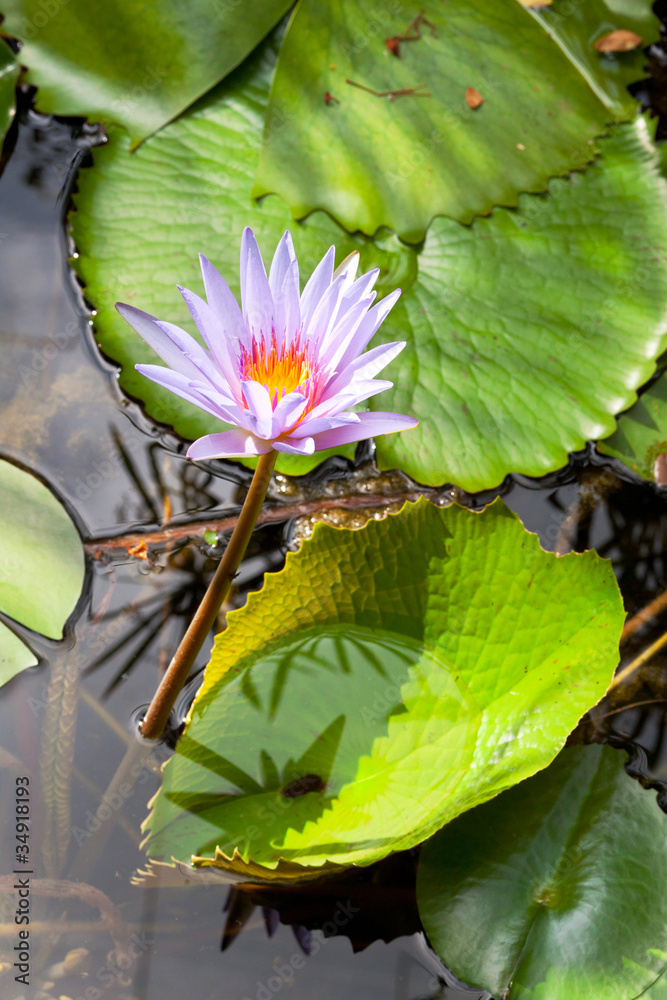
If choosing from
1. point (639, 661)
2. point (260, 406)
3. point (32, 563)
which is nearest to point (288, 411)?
point (260, 406)

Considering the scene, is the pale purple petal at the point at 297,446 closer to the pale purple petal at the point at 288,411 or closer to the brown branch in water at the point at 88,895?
the pale purple petal at the point at 288,411

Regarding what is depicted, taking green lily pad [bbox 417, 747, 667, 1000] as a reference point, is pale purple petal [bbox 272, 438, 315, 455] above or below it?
above

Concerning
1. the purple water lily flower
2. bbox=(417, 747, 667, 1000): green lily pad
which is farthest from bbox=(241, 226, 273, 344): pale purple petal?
bbox=(417, 747, 667, 1000): green lily pad

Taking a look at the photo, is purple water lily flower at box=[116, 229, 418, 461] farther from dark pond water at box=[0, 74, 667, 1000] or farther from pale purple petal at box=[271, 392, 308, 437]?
dark pond water at box=[0, 74, 667, 1000]

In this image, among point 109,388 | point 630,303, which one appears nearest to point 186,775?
point 109,388

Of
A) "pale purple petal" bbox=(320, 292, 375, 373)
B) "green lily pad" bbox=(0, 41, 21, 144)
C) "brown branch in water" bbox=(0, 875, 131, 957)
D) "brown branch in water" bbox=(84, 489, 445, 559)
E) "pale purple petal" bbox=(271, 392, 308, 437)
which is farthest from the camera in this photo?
"green lily pad" bbox=(0, 41, 21, 144)

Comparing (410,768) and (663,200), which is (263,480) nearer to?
(410,768)
